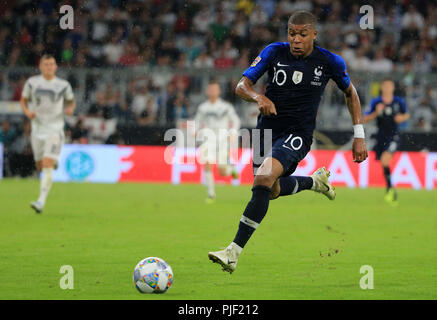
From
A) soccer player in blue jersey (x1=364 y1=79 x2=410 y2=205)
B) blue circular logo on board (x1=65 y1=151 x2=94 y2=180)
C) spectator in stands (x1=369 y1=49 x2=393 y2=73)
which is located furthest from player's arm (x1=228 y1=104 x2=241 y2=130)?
spectator in stands (x1=369 y1=49 x2=393 y2=73)

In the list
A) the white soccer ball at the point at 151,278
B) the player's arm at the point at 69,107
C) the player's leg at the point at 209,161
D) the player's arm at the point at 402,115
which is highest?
the player's arm at the point at 69,107

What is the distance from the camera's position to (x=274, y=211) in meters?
14.3

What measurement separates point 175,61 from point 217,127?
7151 mm

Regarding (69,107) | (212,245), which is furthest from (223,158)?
(212,245)

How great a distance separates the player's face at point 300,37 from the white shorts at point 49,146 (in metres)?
6.48

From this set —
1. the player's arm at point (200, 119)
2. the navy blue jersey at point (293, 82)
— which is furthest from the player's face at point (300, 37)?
the player's arm at point (200, 119)

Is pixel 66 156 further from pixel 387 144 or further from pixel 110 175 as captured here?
pixel 387 144

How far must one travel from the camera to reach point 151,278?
6281 millimetres

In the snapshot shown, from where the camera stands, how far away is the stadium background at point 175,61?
70.7 ft

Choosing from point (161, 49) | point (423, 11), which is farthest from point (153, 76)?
point (423, 11)

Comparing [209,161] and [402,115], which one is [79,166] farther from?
[402,115]

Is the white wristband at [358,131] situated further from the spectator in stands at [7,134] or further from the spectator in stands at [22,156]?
the spectator in stands at [7,134]
